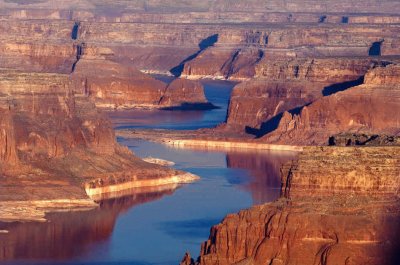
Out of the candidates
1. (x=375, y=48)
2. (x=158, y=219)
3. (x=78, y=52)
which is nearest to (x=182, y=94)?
(x=78, y=52)

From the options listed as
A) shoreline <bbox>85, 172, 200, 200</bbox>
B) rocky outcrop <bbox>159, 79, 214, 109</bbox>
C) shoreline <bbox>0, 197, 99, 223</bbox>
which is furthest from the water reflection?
rocky outcrop <bbox>159, 79, 214, 109</bbox>

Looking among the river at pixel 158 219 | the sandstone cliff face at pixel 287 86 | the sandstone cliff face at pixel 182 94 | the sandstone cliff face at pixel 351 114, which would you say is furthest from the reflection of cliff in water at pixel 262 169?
the sandstone cliff face at pixel 182 94

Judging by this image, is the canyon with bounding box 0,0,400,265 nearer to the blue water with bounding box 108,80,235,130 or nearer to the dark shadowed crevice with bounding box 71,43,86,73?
the dark shadowed crevice with bounding box 71,43,86,73

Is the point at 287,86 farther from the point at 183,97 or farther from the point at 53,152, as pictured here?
the point at 53,152

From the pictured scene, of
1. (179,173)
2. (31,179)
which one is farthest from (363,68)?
(31,179)

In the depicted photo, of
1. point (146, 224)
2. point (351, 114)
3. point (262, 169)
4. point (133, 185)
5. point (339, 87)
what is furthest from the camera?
point (339, 87)

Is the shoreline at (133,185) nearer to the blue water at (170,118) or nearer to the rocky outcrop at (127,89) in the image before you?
the blue water at (170,118)

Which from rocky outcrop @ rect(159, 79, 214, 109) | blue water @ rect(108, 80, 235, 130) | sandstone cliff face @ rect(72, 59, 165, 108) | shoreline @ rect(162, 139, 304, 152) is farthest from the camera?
rocky outcrop @ rect(159, 79, 214, 109)
